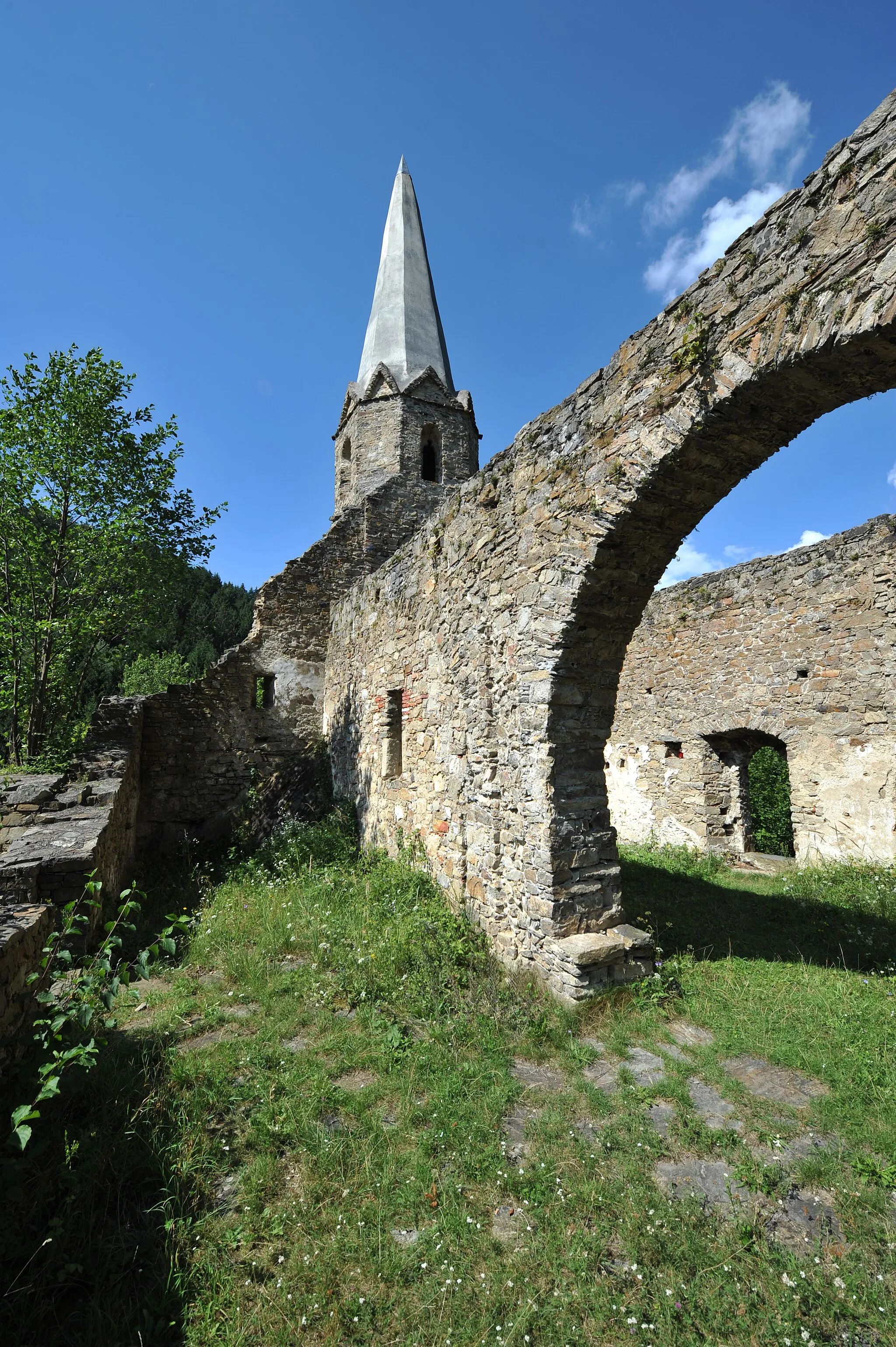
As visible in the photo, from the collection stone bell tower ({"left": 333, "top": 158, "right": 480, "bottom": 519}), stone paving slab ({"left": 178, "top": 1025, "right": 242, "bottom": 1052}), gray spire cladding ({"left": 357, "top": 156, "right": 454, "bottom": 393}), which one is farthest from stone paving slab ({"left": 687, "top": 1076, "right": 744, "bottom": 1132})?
gray spire cladding ({"left": 357, "top": 156, "right": 454, "bottom": 393})

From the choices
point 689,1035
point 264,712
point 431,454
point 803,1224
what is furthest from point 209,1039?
point 431,454

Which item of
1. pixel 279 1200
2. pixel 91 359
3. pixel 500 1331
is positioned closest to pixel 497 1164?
pixel 500 1331

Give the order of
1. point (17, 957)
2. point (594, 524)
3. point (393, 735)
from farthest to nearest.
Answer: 1. point (393, 735)
2. point (594, 524)
3. point (17, 957)

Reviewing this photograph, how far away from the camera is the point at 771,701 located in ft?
29.2

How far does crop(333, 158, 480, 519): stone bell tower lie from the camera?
15828mm

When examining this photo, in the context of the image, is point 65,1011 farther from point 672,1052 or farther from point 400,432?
point 400,432

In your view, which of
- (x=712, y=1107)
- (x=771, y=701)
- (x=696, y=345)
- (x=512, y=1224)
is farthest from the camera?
(x=771, y=701)

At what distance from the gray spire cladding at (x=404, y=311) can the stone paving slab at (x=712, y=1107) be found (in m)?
16.9

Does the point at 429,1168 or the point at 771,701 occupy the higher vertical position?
the point at 771,701

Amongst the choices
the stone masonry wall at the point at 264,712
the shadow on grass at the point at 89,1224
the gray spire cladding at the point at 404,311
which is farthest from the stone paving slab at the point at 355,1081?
the gray spire cladding at the point at 404,311

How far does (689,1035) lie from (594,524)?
361cm

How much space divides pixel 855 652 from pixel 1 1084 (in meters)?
9.45

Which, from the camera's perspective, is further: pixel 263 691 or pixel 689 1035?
pixel 263 691

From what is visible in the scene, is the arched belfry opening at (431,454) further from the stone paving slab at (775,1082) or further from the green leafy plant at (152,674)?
the green leafy plant at (152,674)
